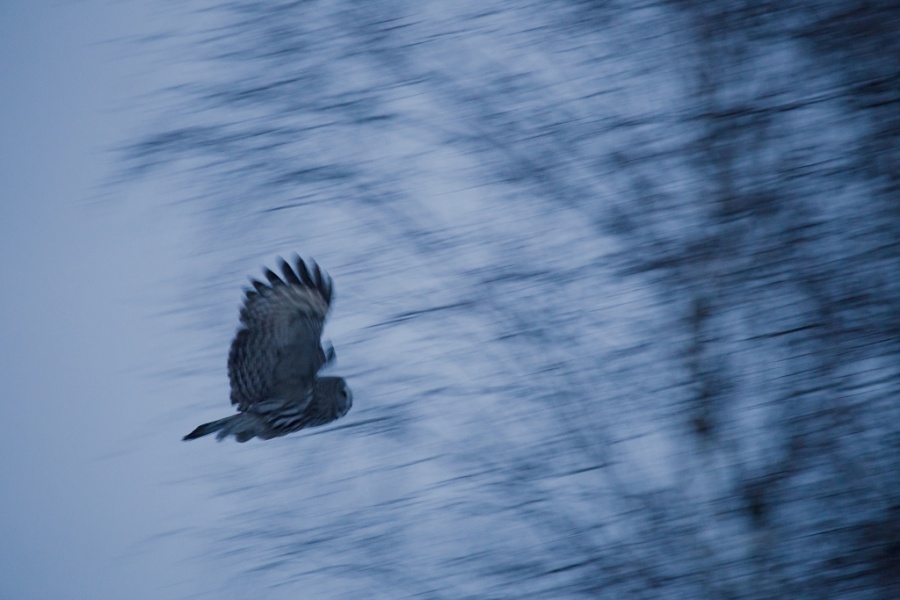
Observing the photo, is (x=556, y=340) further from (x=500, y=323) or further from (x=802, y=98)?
(x=802, y=98)

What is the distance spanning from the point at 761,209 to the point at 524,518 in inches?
31.3

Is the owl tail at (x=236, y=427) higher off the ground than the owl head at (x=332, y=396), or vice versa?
the owl head at (x=332, y=396)

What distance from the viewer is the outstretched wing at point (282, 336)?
298 cm

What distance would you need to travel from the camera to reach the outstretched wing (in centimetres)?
298

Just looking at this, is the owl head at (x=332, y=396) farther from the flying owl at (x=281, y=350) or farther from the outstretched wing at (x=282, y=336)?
the outstretched wing at (x=282, y=336)

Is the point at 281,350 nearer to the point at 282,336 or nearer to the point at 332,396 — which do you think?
the point at 282,336

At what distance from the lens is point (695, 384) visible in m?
1.77

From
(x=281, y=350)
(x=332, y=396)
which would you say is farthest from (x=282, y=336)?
(x=332, y=396)

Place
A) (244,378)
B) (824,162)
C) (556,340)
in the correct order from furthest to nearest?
(244,378) → (556,340) → (824,162)

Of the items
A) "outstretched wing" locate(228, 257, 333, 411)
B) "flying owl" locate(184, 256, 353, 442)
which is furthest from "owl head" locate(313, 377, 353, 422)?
"outstretched wing" locate(228, 257, 333, 411)

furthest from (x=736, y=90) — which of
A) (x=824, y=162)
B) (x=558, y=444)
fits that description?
(x=558, y=444)

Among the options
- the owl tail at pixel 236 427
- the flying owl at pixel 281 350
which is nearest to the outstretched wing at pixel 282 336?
the flying owl at pixel 281 350

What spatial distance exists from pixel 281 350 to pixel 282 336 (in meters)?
0.05

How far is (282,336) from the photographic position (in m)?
3.12
